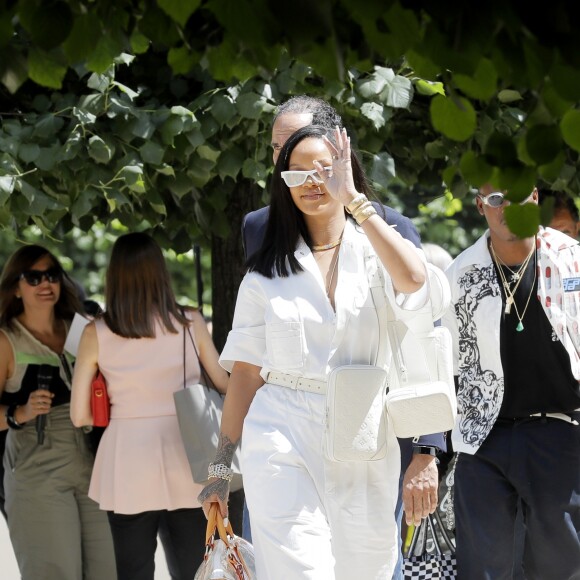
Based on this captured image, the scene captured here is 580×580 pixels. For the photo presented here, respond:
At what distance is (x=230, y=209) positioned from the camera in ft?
21.9

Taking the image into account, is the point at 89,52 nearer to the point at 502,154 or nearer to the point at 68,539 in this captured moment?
the point at 502,154

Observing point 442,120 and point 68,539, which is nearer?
point 442,120

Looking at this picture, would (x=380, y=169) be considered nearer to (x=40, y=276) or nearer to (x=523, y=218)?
(x=40, y=276)

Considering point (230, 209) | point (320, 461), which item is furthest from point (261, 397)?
point (230, 209)

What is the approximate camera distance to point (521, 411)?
5.16 meters

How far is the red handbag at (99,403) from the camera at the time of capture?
5824mm

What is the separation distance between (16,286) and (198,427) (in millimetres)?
→ 1358

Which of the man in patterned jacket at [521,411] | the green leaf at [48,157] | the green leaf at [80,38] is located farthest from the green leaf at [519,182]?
the green leaf at [48,157]

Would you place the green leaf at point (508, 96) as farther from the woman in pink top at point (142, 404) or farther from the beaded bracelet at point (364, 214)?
the beaded bracelet at point (364, 214)

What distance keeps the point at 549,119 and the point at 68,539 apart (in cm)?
454

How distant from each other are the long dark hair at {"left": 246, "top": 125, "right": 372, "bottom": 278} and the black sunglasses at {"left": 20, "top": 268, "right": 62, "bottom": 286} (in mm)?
2177

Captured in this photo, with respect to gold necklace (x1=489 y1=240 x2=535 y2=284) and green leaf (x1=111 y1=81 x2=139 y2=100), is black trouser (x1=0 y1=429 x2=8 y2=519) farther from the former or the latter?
gold necklace (x1=489 y1=240 x2=535 y2=284)

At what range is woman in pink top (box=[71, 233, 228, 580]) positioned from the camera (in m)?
5.77

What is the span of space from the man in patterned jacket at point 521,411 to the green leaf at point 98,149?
1.56 m
